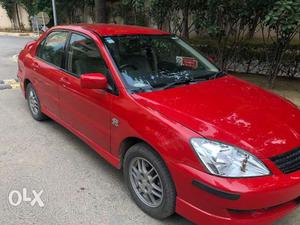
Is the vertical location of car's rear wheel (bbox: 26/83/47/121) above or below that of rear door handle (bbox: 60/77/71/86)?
below

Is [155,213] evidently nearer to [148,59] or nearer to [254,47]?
[148,59]

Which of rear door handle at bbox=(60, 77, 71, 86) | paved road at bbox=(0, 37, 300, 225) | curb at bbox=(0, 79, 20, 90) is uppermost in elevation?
rear door handle at bbox=(60, 77, 71, 86)

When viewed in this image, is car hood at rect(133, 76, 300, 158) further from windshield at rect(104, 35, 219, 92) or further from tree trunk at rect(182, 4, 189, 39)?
tree trunk at rect(182, 4, 189, 39)

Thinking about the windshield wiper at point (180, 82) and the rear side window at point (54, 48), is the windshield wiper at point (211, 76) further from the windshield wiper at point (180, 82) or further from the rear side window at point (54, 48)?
the rear side window at point (54, 48)

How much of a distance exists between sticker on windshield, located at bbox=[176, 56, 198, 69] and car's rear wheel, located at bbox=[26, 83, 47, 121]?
7.88 feet

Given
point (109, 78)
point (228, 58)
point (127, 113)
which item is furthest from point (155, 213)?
point (228, 58)

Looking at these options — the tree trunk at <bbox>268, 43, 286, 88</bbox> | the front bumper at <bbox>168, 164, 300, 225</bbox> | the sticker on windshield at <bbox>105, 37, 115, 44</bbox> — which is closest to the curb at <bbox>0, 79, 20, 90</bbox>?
the sticker on windshield at <bbox>105, 37, 115, 44</bbox>

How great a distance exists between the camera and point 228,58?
8797 mm

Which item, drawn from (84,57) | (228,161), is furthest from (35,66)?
(228,161)

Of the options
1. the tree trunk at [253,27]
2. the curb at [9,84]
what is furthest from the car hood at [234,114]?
the curb at [9,84]

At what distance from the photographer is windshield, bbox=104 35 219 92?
3287 millimetres

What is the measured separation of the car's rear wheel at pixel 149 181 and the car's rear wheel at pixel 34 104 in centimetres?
249

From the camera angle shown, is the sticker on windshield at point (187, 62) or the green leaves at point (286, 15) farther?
the green leaves at point (286, 15)

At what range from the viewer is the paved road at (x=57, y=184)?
2.90m
